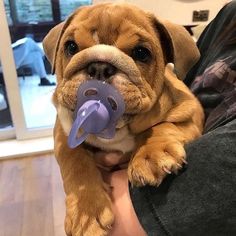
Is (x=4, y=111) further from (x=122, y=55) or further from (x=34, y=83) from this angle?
(x=122, y=55)

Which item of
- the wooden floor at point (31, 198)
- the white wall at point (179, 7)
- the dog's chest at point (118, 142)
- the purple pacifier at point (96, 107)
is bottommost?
the wooden floor at point (31, 198)

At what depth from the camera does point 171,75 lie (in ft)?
2.91

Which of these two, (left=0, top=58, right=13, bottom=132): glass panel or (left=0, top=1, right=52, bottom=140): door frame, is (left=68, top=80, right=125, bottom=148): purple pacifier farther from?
(left=0, top=58, right=13, bottom=132): glass panel

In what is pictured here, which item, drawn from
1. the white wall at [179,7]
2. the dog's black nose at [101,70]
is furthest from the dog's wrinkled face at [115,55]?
the white wall at [179,7]

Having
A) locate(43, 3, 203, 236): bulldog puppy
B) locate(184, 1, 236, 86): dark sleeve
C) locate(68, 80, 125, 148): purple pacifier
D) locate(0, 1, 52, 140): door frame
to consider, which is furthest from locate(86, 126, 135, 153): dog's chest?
locate(0, 1, 52, 140): door frame

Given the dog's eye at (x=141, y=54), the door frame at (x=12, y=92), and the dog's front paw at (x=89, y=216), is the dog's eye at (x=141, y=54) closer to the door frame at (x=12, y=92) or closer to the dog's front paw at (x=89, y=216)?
the dog's front paw at (x=89, y=216)

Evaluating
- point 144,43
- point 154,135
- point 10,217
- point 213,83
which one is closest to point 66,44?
point 144,43

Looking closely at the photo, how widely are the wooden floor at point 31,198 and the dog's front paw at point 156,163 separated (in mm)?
1350

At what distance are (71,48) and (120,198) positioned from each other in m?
0.34

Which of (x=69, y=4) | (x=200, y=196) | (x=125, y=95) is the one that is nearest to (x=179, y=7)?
(x=69, y=4)

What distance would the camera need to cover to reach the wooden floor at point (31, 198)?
6.21ft

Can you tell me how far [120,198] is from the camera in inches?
28.8

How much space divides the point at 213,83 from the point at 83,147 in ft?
1.22

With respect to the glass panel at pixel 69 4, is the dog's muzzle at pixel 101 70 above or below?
above
